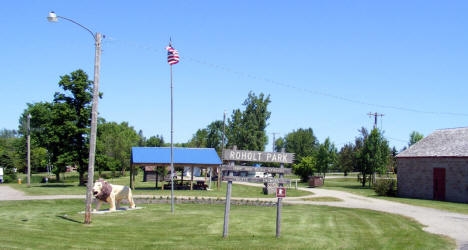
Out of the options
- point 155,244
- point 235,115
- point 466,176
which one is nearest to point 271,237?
point 155,244

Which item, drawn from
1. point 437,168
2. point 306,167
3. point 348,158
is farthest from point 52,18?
point 348,158

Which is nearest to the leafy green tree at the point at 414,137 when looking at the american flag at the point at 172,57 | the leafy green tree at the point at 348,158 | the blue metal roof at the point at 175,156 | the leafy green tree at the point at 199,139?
the leafy green tree at the point at 348,158

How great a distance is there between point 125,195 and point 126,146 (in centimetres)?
5652

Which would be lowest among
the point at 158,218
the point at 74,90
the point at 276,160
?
A: the point at 158,218

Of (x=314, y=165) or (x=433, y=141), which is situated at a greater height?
(x=433, y=141)

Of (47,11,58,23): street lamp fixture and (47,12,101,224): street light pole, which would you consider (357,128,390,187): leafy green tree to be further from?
(47,11,58,23): street lamp fixture

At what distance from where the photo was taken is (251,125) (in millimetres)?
69062

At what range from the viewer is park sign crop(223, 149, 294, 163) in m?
13.2

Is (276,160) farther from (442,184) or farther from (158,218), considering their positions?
(442,184)

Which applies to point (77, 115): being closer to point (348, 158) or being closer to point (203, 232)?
point (203, 232)

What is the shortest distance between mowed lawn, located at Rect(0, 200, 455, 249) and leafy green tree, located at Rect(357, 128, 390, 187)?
32000 mm

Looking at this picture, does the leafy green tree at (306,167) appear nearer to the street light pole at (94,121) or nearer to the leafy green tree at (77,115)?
the leafy green tree at (77,115)

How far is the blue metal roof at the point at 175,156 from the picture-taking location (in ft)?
131

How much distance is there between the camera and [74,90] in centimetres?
4559
